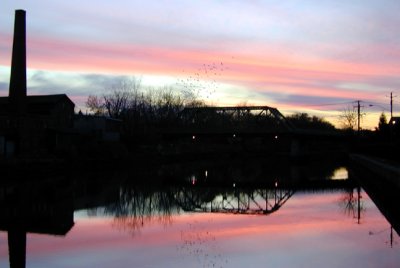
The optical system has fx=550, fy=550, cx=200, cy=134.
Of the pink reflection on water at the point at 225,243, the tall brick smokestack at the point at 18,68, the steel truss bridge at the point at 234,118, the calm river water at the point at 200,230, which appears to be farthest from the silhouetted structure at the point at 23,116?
the steel truss bridge at the point at 234,118

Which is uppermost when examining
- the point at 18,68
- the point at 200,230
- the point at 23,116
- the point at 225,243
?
the point at 18,68

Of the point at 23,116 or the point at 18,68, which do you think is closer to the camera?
the point at 23,116

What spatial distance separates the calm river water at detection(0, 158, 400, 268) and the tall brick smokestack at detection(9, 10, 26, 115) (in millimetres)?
26726

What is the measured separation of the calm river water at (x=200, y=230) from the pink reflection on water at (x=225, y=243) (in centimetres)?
3

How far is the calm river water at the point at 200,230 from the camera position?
55.7 feet

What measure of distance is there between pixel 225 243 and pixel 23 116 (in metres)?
46.2

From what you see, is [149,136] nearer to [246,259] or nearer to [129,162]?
[129,162]

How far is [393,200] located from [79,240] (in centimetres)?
2099

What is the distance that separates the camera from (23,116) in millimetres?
60938

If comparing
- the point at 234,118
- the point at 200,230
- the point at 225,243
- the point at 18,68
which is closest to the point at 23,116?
the point at 18,68

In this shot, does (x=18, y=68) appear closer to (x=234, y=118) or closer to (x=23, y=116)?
(x=23, y=116)

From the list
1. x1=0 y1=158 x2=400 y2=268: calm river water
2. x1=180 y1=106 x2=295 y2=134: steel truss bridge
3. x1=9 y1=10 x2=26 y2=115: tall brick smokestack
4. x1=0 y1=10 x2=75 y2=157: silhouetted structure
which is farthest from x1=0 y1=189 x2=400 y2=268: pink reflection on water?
x1=180 y1=106 x2=295 y2=134: steel truss bridge

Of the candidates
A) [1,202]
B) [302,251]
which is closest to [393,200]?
[302,251]

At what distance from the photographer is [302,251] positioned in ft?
60.0
